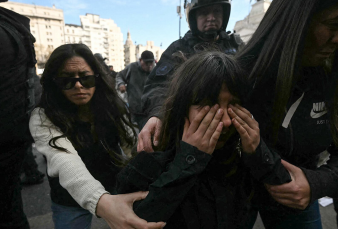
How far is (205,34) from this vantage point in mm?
2152

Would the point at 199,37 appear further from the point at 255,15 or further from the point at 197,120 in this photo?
the point at 255,15

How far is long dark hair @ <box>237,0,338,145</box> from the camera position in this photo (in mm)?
951

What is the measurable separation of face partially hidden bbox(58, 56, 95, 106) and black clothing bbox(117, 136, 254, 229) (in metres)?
0.86

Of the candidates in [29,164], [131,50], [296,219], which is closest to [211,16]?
[296,219]

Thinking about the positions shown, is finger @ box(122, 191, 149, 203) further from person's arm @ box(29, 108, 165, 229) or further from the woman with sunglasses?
the woman with sunglasses


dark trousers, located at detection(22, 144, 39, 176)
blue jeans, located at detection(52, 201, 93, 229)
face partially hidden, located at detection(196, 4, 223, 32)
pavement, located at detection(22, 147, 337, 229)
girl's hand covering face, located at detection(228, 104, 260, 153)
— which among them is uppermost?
face partially hidden, located at detection(196, 4, 223, 32)

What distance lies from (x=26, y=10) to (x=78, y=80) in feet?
252

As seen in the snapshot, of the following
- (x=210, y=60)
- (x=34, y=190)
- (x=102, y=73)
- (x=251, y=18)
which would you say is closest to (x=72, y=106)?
(x=102, y=73)

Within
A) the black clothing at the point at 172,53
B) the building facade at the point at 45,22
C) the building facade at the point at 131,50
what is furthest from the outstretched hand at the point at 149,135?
the building facade at the point at 131,50

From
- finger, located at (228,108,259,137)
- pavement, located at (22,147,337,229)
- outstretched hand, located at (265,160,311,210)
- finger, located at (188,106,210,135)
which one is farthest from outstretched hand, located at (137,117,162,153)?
pavement, located at (22,147,337,229)

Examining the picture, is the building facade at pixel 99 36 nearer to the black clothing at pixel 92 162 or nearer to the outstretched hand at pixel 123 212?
the black clothing at pixel 92 162

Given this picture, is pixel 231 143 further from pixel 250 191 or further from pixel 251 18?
pixel 251 18

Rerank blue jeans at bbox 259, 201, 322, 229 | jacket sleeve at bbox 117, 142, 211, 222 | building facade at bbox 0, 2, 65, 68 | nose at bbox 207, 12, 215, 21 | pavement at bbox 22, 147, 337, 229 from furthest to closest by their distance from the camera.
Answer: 1. building facade at bbox 0, 2, 65, 68
2. pavement at bbox 22, 147, 337, 229
3. nose at bbox 207, 12, 215, 21
4. blue jeans at bbox 259, 201, 322, 229
5. jacket sleeve at bbox 117, 142, 211, 222

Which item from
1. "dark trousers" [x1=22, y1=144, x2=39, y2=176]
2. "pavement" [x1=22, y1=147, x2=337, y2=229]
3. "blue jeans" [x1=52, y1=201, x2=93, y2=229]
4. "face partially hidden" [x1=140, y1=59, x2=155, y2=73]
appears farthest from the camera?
"face partially hidden" [x1=140, y1=59, x2=155, y2=73]
